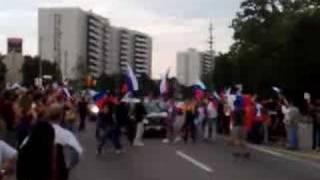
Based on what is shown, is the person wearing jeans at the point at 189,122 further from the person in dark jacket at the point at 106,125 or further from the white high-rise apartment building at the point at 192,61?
the white high-rise apartment building at the point at 192,61

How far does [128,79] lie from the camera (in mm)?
36000

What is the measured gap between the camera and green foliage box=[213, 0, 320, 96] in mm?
59906

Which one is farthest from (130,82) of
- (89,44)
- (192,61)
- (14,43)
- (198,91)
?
(192,61)

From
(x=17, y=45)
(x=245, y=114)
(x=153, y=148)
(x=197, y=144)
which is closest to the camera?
(x=245, y=114)

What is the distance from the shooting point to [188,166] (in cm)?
2297

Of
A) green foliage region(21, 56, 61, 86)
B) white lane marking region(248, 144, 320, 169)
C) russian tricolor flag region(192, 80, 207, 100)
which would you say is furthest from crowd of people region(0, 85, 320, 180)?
green foliage region(21, 56, 61, 86)

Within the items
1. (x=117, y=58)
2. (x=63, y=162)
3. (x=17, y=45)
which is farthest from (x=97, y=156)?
(x=117, y=58)

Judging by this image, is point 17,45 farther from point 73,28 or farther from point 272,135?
point 272,135

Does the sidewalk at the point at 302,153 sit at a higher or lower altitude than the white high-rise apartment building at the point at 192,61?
lower

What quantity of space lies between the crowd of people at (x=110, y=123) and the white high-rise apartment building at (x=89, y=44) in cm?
8672

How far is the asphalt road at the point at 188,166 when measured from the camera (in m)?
20.2

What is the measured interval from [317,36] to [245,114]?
33.6 meters

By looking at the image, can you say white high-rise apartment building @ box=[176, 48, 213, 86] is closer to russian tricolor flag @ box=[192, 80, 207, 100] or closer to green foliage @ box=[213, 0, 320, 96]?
green foliage @ box=[213, 0, 320, 96]

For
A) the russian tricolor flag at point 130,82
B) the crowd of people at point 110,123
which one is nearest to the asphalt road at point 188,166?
the crowd of people at point 110,123
